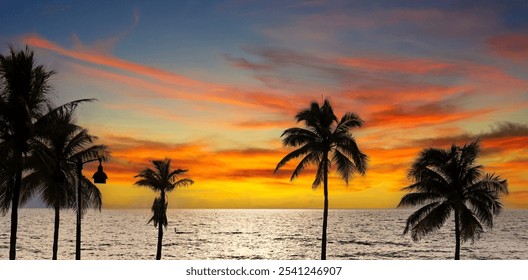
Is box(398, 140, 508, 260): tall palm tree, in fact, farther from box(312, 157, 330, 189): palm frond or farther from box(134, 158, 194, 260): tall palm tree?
box(134, 158, 194, 260): tall palm tree

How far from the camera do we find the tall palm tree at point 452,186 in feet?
90.9

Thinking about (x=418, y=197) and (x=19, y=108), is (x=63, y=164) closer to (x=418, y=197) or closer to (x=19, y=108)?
(x=19, y=108)

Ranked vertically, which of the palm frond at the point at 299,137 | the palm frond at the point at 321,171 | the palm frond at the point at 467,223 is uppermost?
the palm frond at the point at 299,137

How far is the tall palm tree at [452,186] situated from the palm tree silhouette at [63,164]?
15.4 m

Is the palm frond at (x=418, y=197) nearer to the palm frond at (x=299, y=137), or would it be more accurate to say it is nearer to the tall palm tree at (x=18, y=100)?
the palm frond at (x=299, y=137)

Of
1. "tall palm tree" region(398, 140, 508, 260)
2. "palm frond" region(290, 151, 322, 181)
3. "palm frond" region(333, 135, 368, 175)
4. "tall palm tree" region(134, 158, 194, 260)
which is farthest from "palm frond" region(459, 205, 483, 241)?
"tall palm tree" region(134, 158, 194, 260)

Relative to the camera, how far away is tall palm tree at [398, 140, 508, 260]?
27703mm

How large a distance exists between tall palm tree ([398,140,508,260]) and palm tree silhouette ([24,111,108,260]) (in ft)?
50.6

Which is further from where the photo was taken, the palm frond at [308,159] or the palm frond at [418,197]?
the palm frond at [418,197]

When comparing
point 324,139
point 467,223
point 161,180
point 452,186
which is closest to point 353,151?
point 324,139

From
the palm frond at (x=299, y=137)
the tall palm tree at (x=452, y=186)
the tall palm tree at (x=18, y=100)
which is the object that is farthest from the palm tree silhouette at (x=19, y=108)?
the tall palm tree at (x=452, y=186)

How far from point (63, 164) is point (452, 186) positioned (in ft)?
63.0
